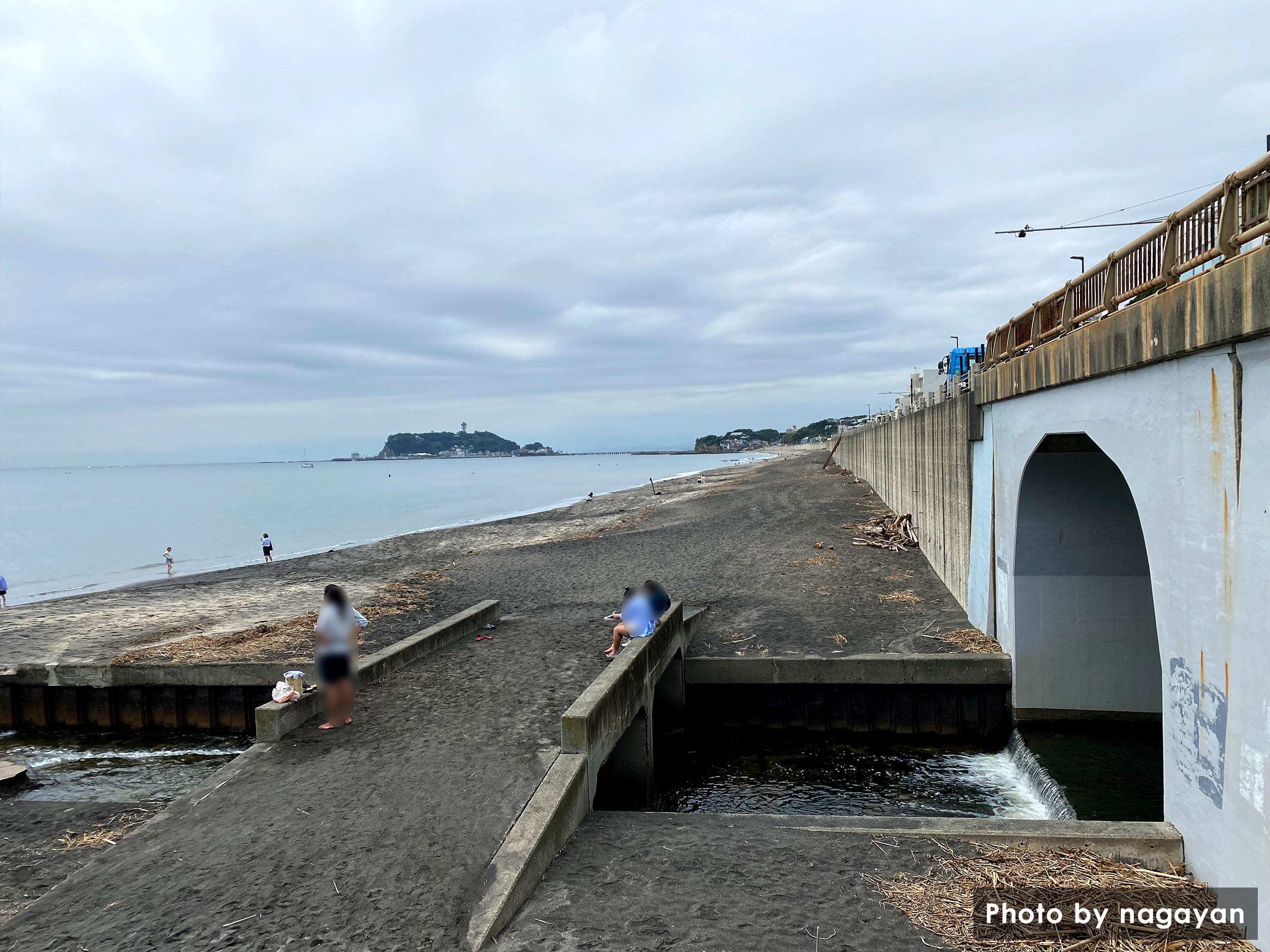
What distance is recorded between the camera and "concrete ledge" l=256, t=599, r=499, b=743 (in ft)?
28.5

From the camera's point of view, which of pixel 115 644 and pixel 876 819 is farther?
pixel 115 644

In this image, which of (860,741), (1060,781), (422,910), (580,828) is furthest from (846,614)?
(422,910)

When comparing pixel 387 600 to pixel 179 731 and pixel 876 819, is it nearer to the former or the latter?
pixel 179 731

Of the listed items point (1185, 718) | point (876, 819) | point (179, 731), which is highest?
point (1185, 718)

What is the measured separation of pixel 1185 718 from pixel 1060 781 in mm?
3984

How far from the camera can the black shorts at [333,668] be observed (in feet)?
30.1

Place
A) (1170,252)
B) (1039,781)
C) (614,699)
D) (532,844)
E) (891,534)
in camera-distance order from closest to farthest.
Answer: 1. (532,844)
2. (1170,252)
3. (614,699)
4. (1039,781)
5. (891,534)

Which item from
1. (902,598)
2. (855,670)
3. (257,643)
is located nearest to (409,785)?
(855,670)

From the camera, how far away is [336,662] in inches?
362

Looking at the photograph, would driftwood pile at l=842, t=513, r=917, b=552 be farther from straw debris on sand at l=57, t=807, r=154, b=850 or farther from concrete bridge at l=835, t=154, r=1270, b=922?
straw debris on sand at l=57, t=807, r=154, b=850

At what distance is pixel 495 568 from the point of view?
85.9 feet

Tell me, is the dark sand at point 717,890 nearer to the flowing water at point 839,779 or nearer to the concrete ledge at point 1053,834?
the concrete ledge at point 1053,834

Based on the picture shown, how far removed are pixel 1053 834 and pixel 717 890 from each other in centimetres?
332

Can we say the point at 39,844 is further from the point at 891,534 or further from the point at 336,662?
the point at 891,534
